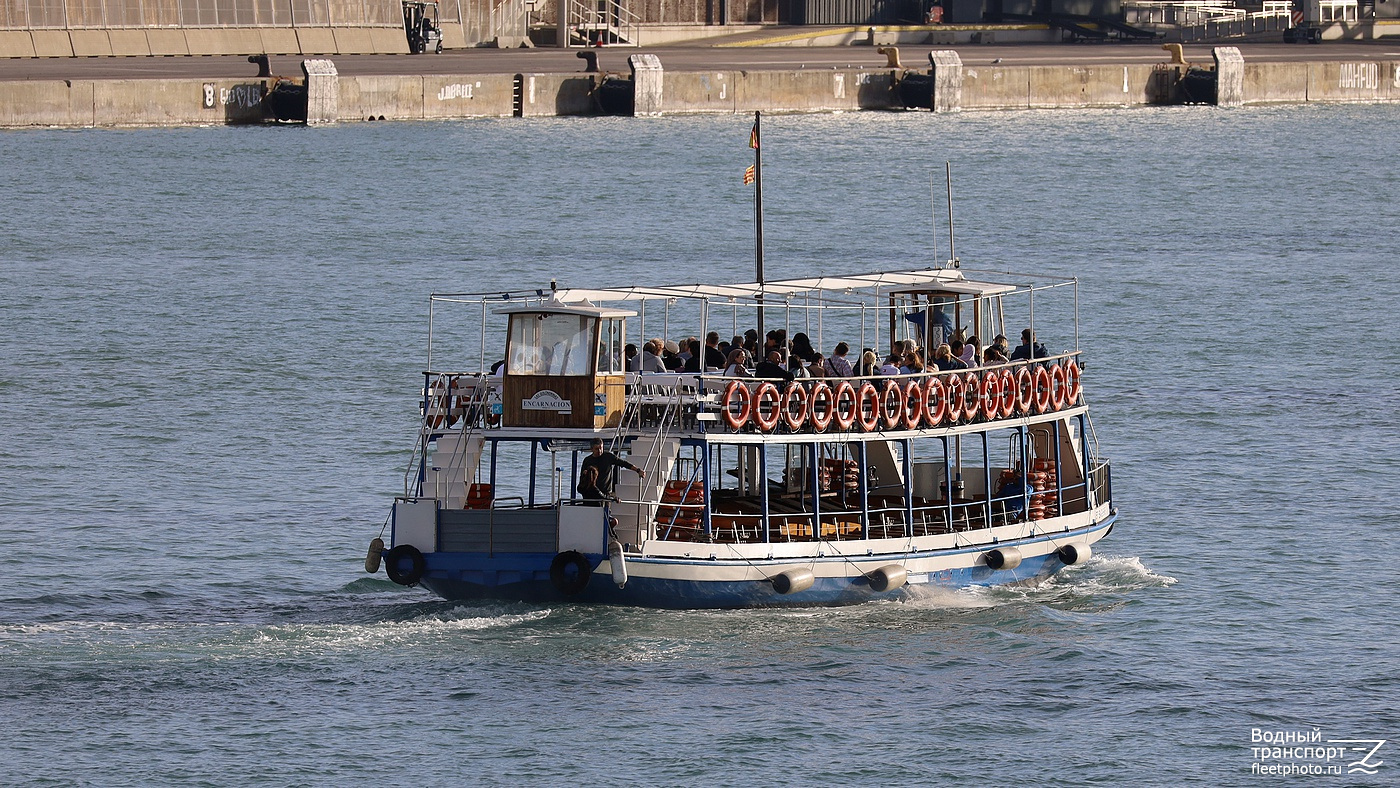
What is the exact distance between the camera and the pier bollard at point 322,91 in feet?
351

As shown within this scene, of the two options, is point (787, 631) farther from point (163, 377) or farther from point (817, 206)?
point (817, 206)

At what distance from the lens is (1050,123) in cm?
12862

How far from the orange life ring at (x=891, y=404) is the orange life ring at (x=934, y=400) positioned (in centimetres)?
43

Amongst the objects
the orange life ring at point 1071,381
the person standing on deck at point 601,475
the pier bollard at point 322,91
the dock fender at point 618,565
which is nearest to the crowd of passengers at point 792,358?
the orange life ring at point 1071,381

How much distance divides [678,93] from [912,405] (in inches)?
3337

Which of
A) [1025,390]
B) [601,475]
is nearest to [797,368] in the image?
[601,475]

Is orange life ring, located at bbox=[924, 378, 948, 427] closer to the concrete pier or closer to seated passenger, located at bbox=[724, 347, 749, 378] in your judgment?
seated passenger, located at bbox=[724, 347, 749, 378]

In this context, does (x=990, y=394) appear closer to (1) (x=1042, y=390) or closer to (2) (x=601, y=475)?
(1) (x=1042, y=390)

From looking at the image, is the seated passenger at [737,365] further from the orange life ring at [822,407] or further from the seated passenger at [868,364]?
the seated passenger at [868,364]

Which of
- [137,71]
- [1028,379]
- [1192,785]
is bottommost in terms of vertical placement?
[1192,785]

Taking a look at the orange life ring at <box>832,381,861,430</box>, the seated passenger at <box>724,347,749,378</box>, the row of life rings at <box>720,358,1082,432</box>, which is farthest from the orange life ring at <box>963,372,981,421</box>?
the seated passenger at <box>724,347,749,378</box>

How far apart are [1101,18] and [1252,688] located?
119 metres

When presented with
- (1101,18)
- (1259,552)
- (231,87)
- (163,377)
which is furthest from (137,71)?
(1259,552)

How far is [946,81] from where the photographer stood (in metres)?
121
